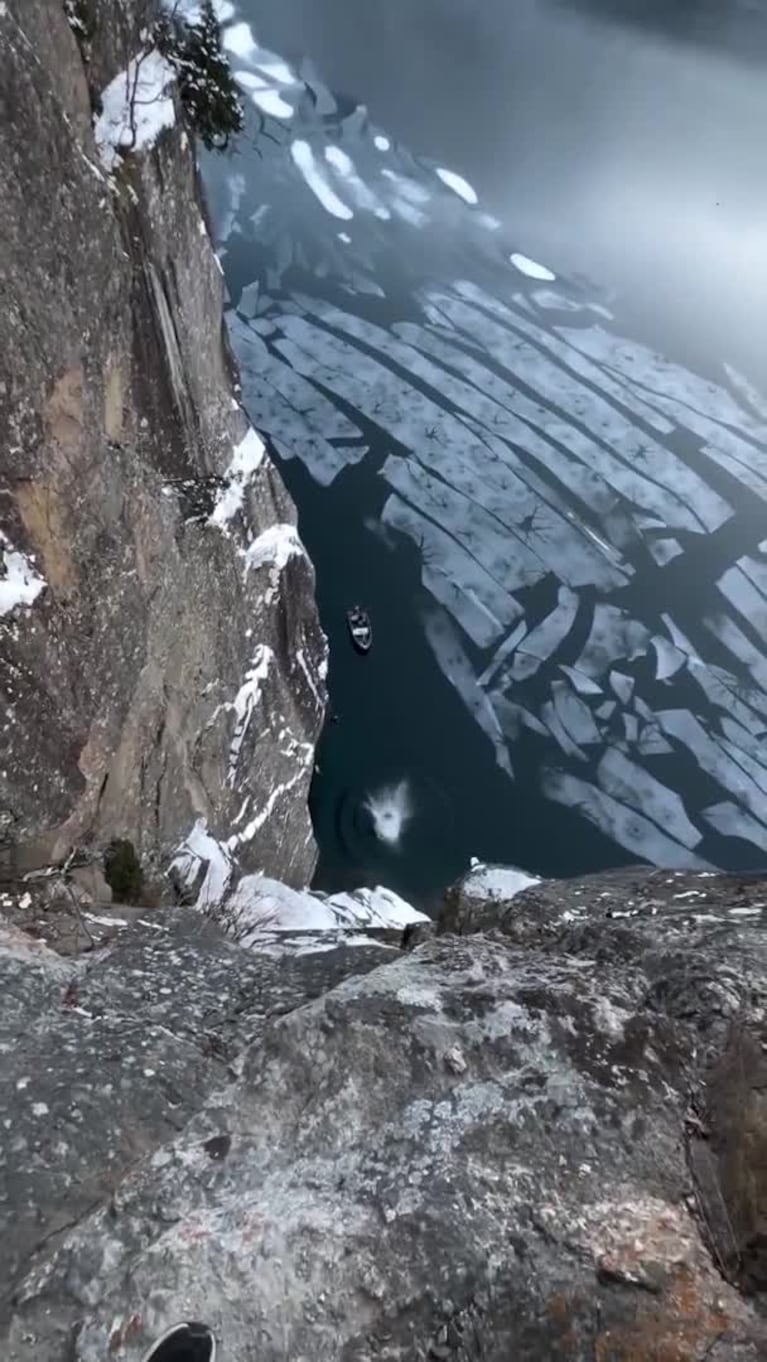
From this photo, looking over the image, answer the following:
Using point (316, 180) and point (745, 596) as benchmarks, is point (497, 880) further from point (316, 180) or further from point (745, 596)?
point (316, 180)

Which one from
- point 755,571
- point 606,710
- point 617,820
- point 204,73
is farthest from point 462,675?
point 204,73

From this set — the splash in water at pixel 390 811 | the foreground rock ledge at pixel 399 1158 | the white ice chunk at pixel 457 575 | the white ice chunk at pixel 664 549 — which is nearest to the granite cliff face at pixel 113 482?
the foreground rock ledge at pixel 399 1158

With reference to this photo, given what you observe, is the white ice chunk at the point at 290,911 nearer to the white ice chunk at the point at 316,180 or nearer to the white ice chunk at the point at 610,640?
the white ice chunk at the point at 610,640

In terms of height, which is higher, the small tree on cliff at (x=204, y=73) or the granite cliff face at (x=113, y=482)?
the small tree on cliff at (x=204, y=73)

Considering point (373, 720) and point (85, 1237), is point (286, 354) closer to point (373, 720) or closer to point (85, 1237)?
point (373, 720)

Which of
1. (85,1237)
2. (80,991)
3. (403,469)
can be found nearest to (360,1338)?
(85,1237)

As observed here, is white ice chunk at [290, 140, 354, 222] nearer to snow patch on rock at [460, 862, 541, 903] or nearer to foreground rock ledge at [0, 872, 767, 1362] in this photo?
snow patch on rock at [460, 862, 541, 903]
